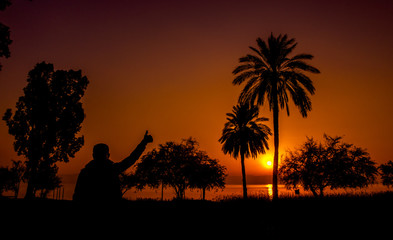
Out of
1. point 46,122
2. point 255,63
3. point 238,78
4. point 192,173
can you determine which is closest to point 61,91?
point 46,122

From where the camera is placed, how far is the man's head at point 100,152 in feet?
11.7

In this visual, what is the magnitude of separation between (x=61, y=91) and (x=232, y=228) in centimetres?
2669

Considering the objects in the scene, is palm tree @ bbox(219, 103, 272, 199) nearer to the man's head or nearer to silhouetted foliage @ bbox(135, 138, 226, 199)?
silhouetted foliage @ bbox(135, 138, 226, 199)

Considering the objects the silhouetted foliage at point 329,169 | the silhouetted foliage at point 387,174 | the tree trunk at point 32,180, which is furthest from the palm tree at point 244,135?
the silhouetted foliage at point 387,174

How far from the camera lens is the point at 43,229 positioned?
19.4ft

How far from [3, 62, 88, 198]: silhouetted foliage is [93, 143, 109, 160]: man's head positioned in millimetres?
27316

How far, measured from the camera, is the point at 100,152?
11.8 ft

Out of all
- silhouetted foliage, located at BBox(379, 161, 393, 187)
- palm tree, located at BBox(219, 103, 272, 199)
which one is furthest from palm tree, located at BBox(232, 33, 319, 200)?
silhouetted foliage, located at BBox(379, 161, 393, 187)

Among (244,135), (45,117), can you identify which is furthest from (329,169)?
(45,117)

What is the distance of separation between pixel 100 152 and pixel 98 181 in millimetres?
384

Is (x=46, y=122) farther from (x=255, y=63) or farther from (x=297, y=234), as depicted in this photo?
(x=297, y=234)

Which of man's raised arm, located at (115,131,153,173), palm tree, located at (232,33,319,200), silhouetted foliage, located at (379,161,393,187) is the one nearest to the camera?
man's raised arm, located at (115,131,153,173)

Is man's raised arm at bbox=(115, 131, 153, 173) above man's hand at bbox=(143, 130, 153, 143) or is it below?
below

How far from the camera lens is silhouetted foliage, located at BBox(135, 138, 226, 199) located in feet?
149
